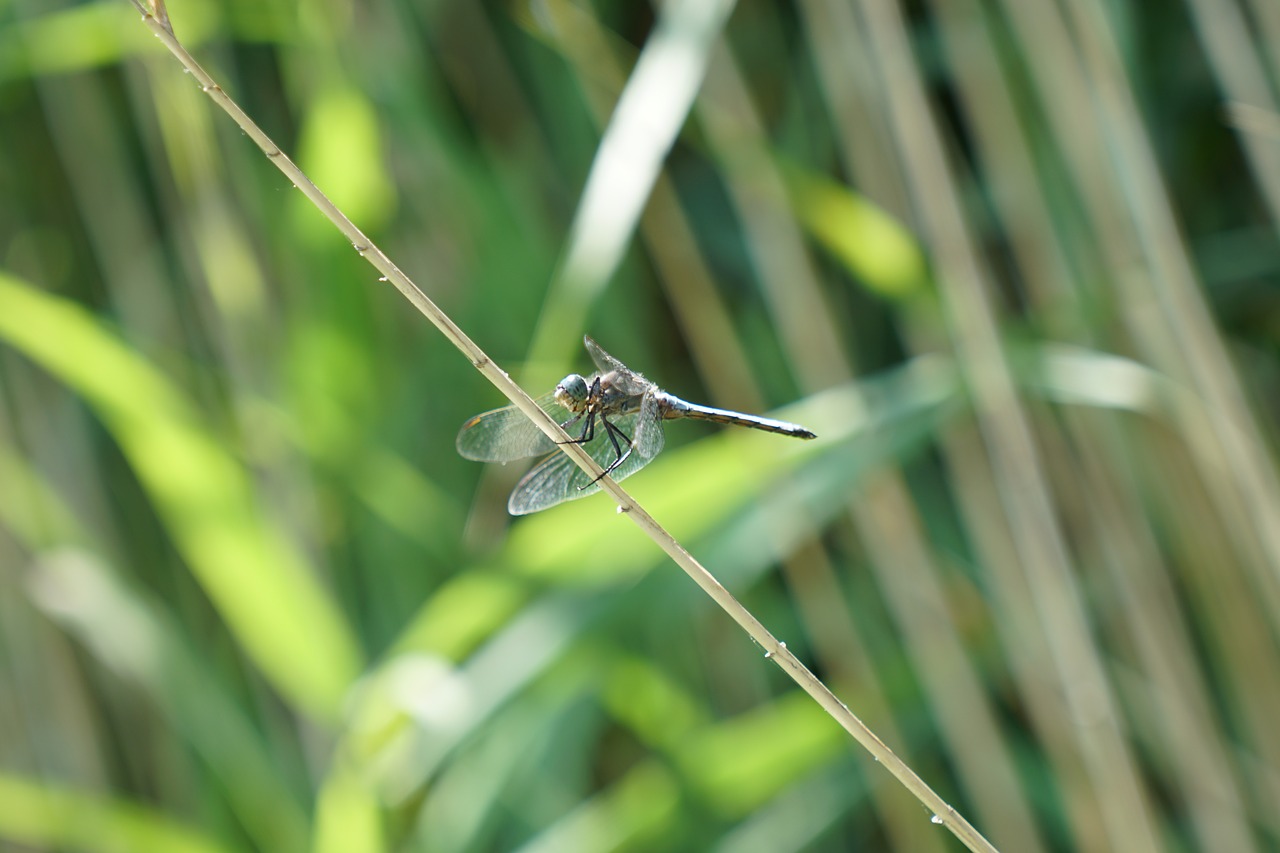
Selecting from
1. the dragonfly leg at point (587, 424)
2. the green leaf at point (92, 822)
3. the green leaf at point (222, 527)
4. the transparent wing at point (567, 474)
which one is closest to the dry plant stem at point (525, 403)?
the transparent wing at point (567, 474)

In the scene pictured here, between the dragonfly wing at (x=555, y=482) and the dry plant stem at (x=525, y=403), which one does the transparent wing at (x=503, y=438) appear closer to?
the dragonfly wing at (x=555, y=482)

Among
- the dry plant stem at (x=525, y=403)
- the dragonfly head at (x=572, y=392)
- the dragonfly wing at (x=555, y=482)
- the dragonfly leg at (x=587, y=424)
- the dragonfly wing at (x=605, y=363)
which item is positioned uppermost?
the dragonfly wing at (x=605, y=363)

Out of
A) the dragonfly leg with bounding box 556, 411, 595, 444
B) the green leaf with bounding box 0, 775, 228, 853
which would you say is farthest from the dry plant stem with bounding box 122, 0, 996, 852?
the green leaf with bounding box 0, 775, 228, 853

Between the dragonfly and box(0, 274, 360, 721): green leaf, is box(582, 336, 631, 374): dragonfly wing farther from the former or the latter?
box(0, 274, 360, 721): green leaf

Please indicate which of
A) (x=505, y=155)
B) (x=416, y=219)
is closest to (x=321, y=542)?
(x=416, y=219)

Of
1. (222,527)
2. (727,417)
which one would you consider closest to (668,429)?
(727,417)

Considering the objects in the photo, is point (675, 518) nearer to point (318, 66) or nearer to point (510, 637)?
point (510, 637)
